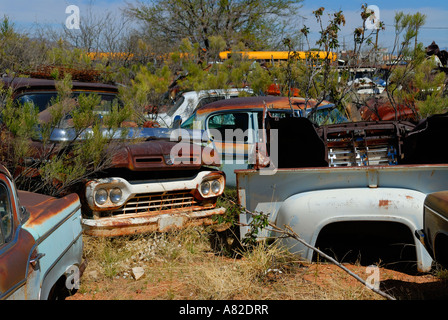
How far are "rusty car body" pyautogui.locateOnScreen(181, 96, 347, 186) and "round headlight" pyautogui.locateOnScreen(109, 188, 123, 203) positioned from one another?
217 centimetres

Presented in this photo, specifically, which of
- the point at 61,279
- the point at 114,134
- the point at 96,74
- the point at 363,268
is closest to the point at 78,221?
the point at 61,279

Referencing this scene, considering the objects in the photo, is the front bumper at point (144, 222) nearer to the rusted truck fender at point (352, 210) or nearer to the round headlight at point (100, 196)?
the round headlight at point (100, 196)

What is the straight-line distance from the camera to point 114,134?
196 inches

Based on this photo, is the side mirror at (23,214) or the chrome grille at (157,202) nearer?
the side mirror at (23,214)

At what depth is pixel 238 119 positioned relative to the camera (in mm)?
6988

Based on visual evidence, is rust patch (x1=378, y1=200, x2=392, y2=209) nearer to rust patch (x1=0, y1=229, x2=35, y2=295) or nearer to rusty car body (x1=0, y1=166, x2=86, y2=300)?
rusty car body (x1=0, y1=166, x2=86, y2=300)

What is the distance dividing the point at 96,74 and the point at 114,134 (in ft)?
10.6

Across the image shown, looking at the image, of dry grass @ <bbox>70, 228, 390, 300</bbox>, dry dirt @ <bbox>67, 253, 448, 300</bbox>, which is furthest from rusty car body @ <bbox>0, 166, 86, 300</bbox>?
dry grass @ <bbox>70, 228, 390, 300</bbox>

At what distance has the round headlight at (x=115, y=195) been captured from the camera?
4.60 metres

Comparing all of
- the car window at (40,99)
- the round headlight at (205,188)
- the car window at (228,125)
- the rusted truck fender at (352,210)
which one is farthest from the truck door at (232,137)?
the rusted truck fender at (352,210)

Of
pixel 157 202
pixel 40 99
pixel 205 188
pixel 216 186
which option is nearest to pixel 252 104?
pixel 216 186

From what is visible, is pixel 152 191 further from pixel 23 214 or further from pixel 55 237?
pixel 23 214

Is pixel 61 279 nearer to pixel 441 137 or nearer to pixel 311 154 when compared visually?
pixel 311 154

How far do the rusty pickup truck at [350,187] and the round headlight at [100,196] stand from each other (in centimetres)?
129
